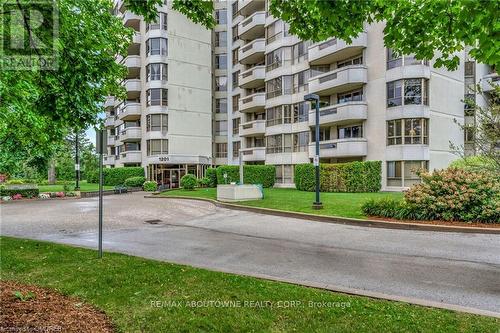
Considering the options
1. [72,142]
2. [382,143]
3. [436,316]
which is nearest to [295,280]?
[436,316]

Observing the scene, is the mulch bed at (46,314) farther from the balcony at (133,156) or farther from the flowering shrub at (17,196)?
the balcony at (133,156)

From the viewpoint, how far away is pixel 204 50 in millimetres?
42812

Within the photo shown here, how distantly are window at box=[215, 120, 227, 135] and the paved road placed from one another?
32610mm

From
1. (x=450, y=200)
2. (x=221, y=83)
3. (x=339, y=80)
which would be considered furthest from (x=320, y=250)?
(x=221, y=83)

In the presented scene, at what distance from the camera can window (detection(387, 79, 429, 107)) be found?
2442cm

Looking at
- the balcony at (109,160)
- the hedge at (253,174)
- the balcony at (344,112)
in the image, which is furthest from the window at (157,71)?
the balcony at (344,112)

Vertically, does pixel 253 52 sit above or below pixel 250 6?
below

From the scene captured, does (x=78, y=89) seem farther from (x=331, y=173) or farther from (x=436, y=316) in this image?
(x=331, y=173)

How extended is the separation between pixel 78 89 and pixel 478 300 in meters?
7.27

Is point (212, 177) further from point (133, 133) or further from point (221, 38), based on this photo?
point (221, 38)

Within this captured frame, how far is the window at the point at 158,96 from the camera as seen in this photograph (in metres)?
39.0

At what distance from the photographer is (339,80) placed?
27438 millimetres

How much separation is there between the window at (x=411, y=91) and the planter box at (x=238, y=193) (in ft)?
44.4

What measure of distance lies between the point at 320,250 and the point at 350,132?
2243cm
